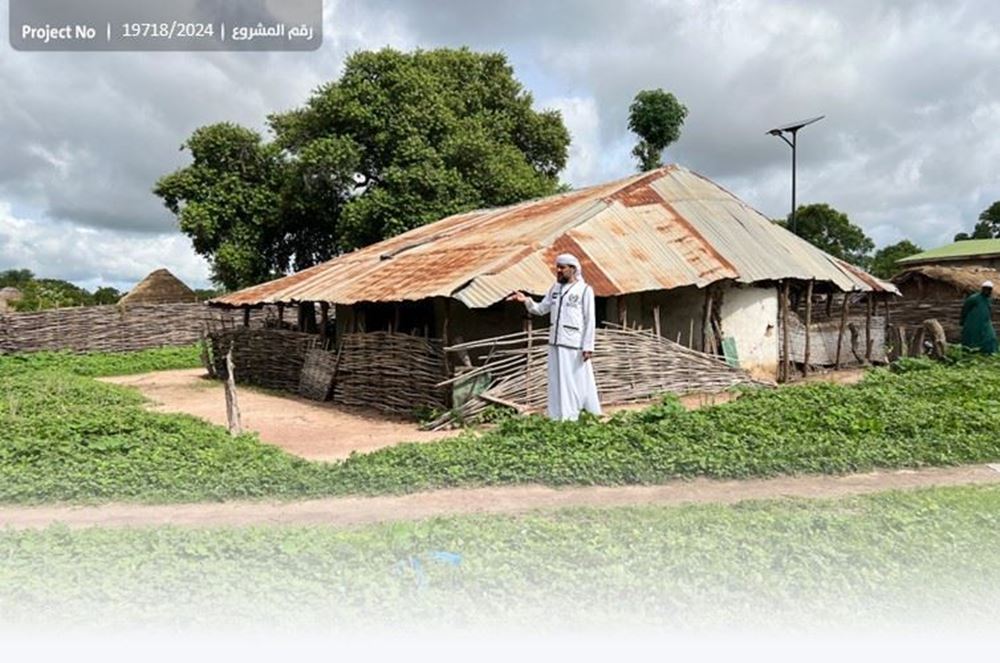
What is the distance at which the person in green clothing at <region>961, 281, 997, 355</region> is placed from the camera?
14414 mm

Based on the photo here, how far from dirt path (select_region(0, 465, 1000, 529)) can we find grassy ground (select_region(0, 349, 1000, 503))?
0.56 feet

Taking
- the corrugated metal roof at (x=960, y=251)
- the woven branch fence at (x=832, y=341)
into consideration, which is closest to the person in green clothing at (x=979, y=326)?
the woven branch fence at (x=832, y=341)

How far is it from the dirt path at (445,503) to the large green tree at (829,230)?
153 feet

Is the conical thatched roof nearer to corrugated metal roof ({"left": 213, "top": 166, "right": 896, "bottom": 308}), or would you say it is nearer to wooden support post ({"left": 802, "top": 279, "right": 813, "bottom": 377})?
corrugated metal roof ({"left": 213, "top": 166, "right": 896, "bottom": 308})

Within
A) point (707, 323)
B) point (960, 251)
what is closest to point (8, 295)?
point (707, 323)

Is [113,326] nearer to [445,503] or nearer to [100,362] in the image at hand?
[100,362]

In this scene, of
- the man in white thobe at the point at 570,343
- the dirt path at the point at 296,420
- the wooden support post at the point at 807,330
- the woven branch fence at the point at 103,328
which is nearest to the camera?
the man in white thobe at the point at 570,343

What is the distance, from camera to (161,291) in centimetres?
3500

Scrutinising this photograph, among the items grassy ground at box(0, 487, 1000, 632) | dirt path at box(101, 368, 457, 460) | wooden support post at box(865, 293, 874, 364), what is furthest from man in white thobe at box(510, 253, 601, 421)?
wooden support post at box(865, 293, 874, 364)

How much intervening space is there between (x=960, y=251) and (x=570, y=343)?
132ft

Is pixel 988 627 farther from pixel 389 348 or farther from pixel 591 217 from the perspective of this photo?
pixel 591 217

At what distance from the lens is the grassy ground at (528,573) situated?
145 inches

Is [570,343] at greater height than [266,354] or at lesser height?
greater

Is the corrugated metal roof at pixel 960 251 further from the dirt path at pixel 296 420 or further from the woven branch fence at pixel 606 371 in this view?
the dirt path at pixel 296 420
